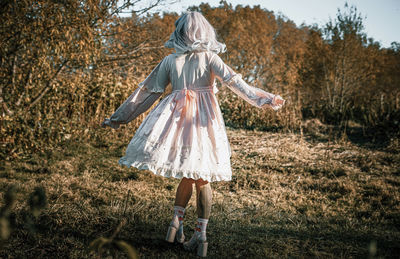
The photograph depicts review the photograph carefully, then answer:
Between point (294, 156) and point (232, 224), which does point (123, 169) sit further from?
point (294, 156)

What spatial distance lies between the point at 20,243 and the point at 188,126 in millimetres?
1459

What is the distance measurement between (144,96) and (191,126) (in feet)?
1.99

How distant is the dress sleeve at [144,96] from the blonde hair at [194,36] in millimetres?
283

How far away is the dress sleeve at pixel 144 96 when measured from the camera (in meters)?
2.52

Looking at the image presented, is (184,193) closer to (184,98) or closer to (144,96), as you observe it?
(184,98)

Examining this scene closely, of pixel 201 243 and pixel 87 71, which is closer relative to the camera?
pixel 201 243

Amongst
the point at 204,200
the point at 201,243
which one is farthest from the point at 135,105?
the point at 201,243

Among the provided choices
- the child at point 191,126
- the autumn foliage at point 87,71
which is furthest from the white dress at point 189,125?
the autumn foliage at point 87,71

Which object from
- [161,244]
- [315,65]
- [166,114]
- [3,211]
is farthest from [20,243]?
[315,65]

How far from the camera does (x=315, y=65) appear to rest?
13.4m

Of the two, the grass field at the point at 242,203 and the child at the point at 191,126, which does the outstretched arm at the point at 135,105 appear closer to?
the child at the point at 191,126

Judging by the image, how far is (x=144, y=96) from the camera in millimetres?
2584

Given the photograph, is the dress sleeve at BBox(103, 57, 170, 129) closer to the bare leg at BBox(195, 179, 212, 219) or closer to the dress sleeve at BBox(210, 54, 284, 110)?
the dress sleeve at BBox(210, 54, 284, 110)

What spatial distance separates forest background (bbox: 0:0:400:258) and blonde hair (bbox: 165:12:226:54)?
49.3 inches
